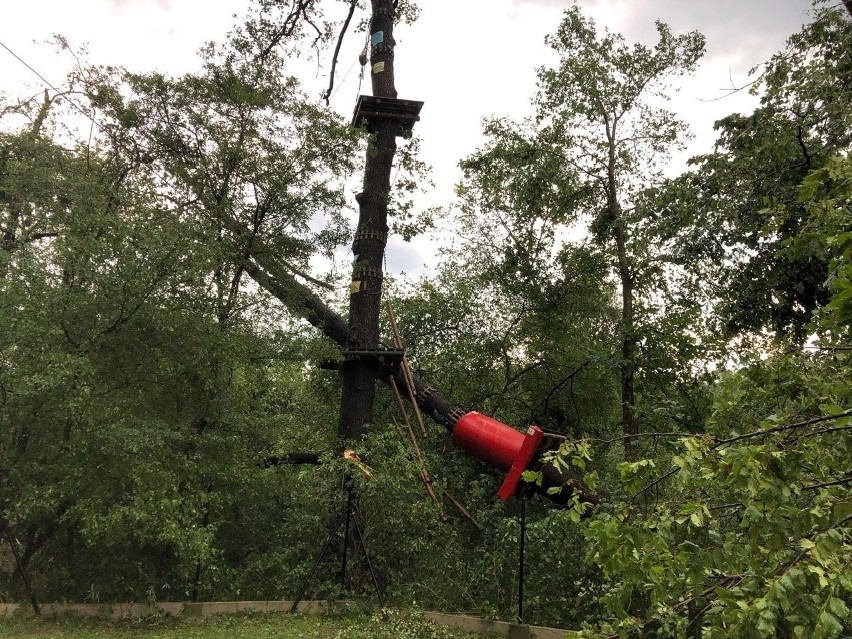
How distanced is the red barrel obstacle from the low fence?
1.67 m

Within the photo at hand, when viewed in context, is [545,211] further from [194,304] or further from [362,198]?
[194,304]

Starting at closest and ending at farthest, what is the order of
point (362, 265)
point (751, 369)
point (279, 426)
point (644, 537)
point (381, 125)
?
point (644, 537), point (751, 369), point (279, 426), point (362, 265), point (381, 125)

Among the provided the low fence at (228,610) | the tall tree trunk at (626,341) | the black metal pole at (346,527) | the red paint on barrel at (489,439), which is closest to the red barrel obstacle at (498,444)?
the red paint on barrel at (489,439)

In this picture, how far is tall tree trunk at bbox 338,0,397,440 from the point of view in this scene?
9.80 metres

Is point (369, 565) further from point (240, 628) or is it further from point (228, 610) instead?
point (228, 610)

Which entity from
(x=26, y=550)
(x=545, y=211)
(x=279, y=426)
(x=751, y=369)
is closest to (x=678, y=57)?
(x=545, y=211)

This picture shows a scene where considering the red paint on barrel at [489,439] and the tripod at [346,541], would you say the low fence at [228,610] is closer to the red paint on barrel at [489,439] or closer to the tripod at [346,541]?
the tripod at [346,541]

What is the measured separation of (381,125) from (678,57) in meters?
6.15

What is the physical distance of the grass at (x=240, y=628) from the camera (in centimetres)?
633

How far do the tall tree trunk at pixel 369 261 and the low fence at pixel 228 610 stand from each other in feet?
9.20

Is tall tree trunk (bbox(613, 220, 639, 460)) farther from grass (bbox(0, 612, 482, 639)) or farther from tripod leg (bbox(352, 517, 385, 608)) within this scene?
grass (bbox(0, 612, 482, 639))

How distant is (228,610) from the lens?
24.8 ft

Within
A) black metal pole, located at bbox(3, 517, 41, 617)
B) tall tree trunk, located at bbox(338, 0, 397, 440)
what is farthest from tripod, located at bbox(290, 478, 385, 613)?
black metal pole, located at bbox(3, 517, 41, 617)

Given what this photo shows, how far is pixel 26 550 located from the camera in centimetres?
748
